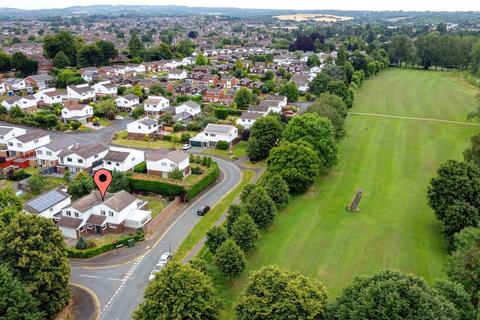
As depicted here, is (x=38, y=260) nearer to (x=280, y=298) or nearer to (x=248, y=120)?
(x=280, y=298)

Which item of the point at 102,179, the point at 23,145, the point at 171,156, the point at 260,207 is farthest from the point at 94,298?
the point at 23,145

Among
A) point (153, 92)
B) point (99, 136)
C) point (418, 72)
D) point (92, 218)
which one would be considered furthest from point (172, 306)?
point (418, 72)

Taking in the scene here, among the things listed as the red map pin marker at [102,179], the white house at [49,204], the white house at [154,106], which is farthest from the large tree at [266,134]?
the white house at [154,106]

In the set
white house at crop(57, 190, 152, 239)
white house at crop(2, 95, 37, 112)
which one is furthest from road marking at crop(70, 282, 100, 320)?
white house at crop(2, 95, 37, 112)

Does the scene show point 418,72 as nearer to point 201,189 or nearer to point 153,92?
point 153,92

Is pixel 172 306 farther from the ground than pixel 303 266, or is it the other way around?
pixel 172 306

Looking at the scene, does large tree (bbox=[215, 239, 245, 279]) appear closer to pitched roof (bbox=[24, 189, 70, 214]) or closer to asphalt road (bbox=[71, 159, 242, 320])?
asphalt road (bbox=[71, 159, 242, 320])
